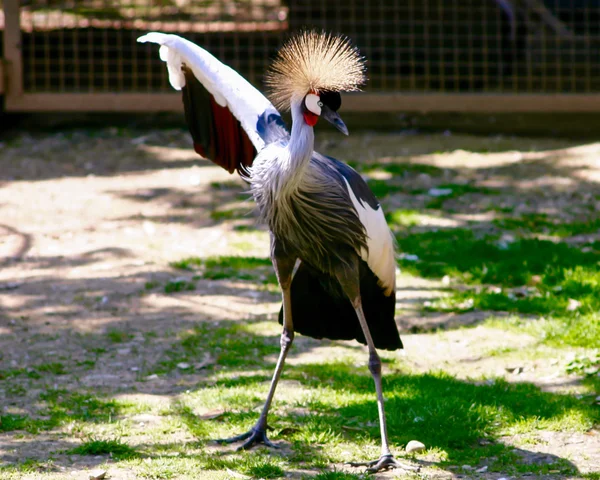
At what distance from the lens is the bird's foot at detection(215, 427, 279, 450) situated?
4.38 meters

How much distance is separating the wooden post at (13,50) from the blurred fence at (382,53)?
0.4 inches

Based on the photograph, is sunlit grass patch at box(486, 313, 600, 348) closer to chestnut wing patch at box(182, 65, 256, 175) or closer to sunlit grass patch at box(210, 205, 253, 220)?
chestnut wing patch at box(182, 65, 256, 175)

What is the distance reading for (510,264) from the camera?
6898 millimetres

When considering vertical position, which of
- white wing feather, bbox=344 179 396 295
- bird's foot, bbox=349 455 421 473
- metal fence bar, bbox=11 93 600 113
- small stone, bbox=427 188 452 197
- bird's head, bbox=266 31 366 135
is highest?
bird's head, bbox=266 31 366 135

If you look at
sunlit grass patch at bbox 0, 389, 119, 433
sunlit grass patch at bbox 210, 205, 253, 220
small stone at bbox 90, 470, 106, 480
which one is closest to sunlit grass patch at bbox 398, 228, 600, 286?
sunlit grass patch at bbox 210, 205, 253, 220

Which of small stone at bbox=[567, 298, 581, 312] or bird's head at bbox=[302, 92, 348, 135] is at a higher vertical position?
bird's head at bbox=[302, 92, 348, 135]

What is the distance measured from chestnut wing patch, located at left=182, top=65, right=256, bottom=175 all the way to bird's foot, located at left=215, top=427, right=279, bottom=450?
1416 millimetres

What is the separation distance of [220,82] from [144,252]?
286 centimetres

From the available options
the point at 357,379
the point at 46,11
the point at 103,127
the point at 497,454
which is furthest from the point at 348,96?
the point at 497,454

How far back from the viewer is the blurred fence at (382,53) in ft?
32.3

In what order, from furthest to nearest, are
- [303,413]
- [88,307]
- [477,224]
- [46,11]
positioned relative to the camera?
1. [46,11]
2. [477,224]
3. [88,307]
4. [303,413]

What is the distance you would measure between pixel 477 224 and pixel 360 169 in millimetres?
1560

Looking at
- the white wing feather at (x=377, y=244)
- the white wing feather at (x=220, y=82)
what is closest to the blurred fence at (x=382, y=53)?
the white wing feather at (x=220, y=82)

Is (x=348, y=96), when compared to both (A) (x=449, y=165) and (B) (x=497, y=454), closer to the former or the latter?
(A) (x=449, y=165)
